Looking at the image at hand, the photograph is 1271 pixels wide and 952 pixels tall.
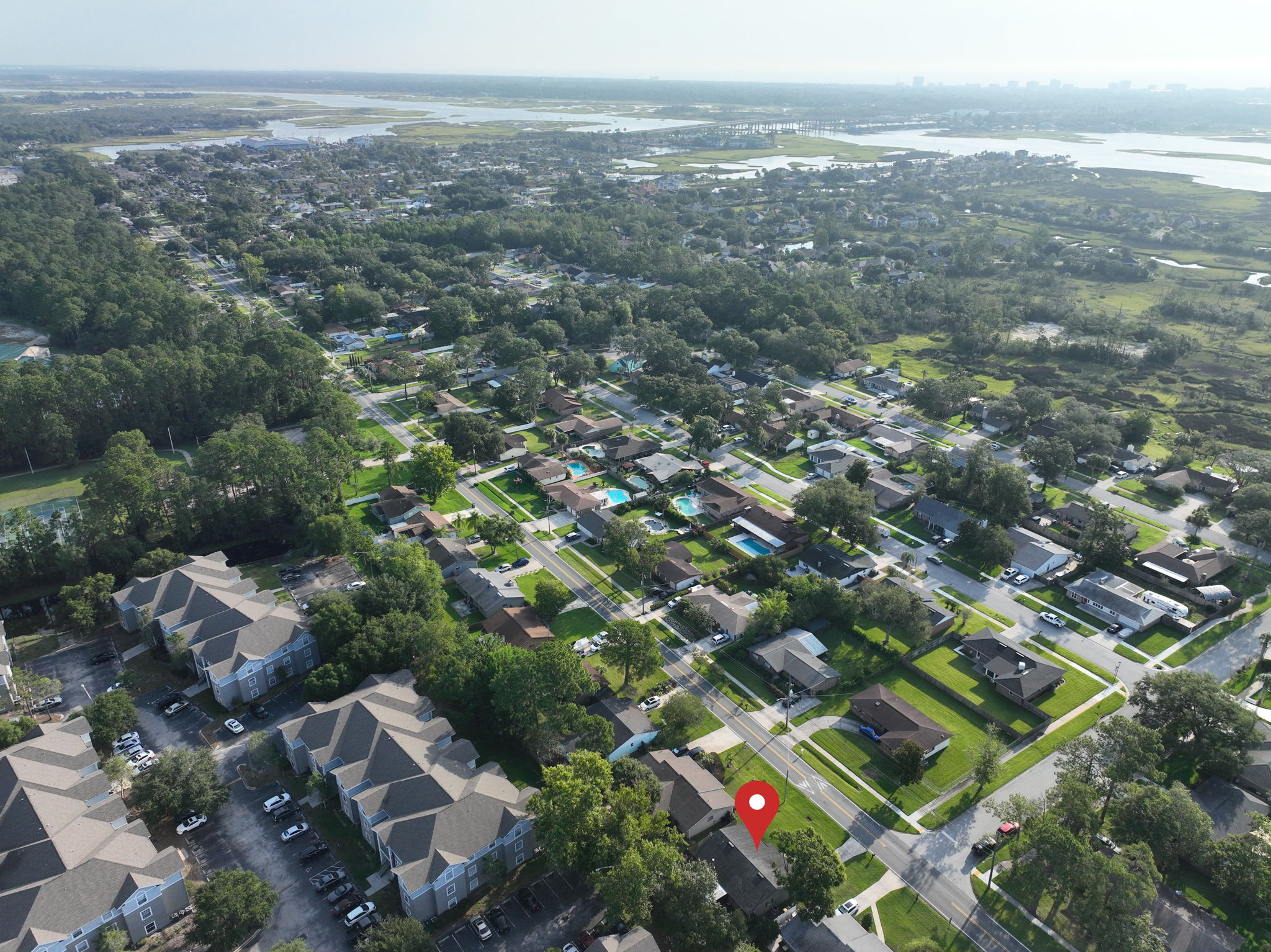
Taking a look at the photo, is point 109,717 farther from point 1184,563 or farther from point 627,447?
point 1184,563

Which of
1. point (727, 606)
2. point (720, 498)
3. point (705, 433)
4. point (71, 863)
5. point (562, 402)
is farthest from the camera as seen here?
point (562, 402)

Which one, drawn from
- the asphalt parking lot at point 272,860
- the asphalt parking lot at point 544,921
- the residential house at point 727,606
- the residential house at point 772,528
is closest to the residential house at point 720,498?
the residential house at point 772,528

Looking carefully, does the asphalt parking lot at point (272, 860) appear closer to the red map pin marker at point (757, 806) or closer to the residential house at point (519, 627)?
the residential house at point (519, 627)

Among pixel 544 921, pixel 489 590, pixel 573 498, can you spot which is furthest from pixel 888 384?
pixel 544 921

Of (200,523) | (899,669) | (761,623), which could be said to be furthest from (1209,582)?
(200,523)

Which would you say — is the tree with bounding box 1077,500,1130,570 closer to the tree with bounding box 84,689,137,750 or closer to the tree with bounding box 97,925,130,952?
the tree with bounding box 97,925,130,952

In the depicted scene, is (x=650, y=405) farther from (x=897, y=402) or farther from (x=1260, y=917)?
(x=1260, y=917)
